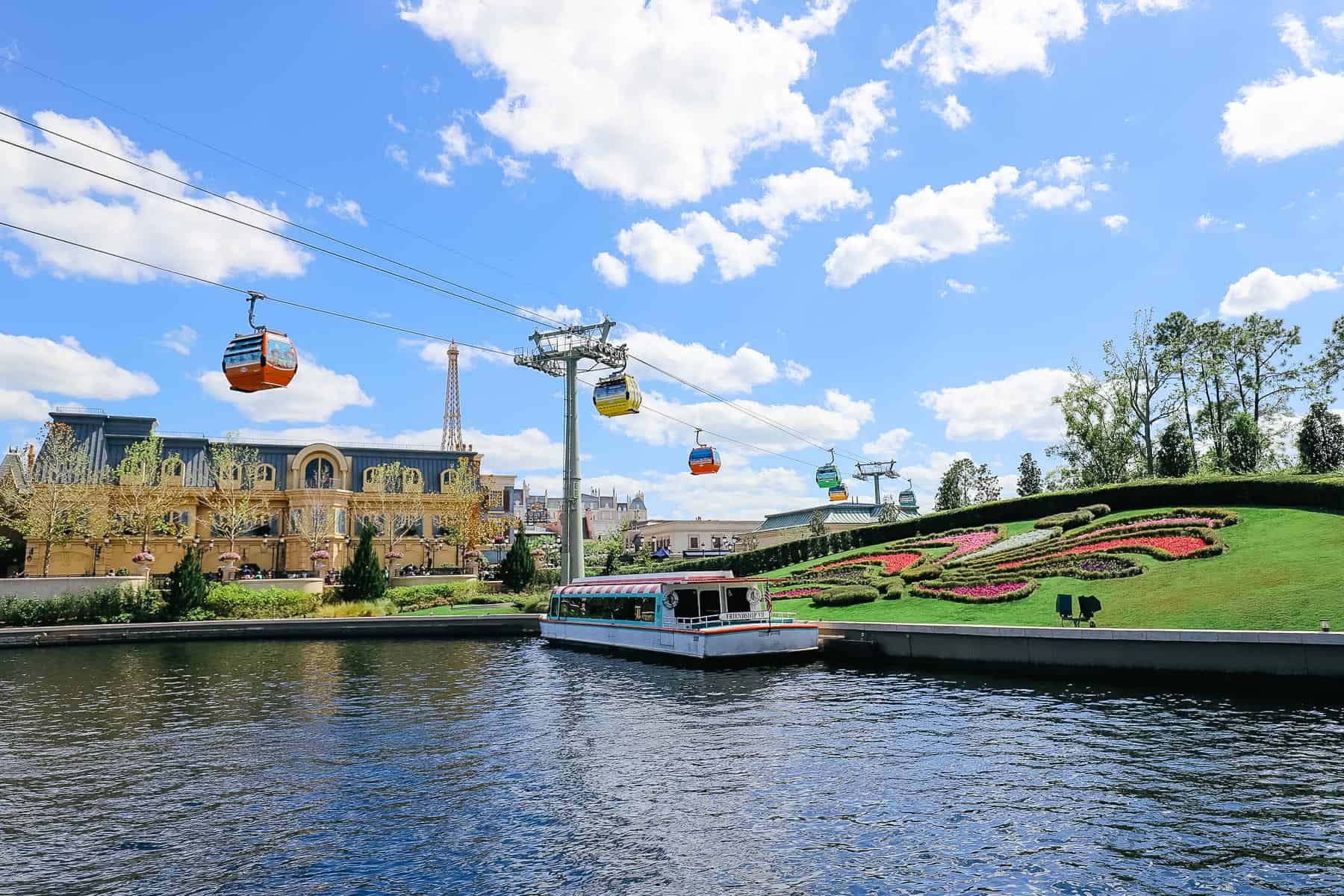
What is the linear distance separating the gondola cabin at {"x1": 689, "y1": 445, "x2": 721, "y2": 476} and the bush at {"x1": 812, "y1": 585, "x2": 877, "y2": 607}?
12.5 meters

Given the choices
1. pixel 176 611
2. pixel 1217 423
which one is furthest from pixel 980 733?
pixel 1217 423

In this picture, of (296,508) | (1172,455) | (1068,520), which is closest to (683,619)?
(1068,520)

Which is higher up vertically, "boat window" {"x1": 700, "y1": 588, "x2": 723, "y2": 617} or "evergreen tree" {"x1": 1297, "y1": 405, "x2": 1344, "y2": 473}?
"evergreen tree" {"x1": 1297, "y1": 405, "x2": 1344, "y2": 473}

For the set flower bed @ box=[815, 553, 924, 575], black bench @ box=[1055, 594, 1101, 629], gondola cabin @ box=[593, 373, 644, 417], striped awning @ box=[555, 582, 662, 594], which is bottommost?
black bench @ box=[1055, 594, 1101, 629]

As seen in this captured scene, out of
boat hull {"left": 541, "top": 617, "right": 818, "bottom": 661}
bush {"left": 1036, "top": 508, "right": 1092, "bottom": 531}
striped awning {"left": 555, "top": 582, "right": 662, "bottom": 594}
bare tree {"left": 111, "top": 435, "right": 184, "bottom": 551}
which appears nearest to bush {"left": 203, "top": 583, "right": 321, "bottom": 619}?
bare tree {"left": 111, "top": 435, "right": 184, "bottom": 551}

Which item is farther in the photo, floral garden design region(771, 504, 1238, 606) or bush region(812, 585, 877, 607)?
bush region(812, 585, 877, 607)

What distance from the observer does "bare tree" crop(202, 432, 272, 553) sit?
7331cm

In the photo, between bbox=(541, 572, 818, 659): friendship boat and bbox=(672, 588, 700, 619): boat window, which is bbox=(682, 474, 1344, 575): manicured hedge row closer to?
bbox=(541, 572, 818, 659): friendship boat

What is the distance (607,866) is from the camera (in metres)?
12.4

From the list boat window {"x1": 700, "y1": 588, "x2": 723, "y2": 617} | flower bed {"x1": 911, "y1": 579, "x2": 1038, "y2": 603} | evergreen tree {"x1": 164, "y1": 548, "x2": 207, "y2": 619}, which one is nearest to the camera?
flower bed {"x1": 911, "y1": 579, "x2": 1038, "y2": 603}

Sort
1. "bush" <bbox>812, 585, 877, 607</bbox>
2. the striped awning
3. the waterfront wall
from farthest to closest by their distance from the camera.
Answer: the waterfront wall → "bush" <bbox>812, 585, 877, 607</bbox> → the striped awning

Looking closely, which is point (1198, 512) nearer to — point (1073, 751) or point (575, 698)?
point (1073, 751)

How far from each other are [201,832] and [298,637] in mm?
39761

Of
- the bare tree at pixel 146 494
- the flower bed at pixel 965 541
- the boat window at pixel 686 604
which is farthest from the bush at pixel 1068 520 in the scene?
the bare tree at pixel 146 494
